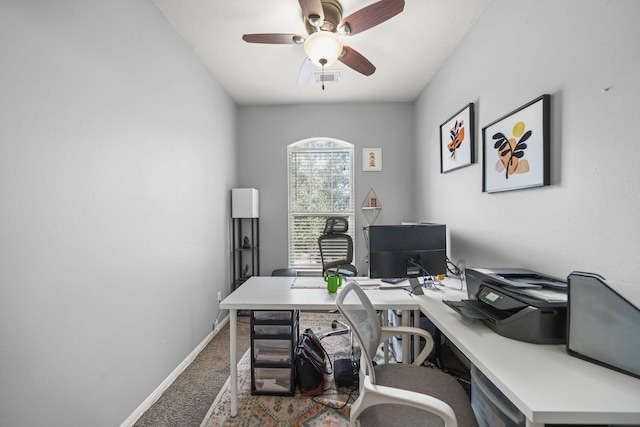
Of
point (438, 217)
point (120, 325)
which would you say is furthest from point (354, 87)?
point (120, 325)

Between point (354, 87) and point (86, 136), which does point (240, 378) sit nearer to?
point (86, 136)

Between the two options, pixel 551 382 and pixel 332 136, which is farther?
pixel 332 136

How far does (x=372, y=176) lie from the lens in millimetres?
3896

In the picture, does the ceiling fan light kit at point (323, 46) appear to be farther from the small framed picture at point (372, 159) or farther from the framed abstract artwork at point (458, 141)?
the small framed picture at point (372, 159)

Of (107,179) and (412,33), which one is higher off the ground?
(412,33)

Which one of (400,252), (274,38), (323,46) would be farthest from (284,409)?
(274,38)

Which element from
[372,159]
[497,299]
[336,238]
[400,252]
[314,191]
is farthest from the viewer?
[314,191]

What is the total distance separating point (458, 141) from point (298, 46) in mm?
1781

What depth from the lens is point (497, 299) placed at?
4.23ft

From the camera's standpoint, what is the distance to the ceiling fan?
1.64m

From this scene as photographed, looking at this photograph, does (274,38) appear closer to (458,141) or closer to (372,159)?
(458,141)

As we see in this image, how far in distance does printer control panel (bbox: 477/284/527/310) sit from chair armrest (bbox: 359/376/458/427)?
1.85ft

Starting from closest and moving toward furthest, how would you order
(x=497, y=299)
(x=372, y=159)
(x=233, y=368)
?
(x=497, y=299), (x=233, y=368), (x=372, y=159)

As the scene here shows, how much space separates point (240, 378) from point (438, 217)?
2.60 meters
